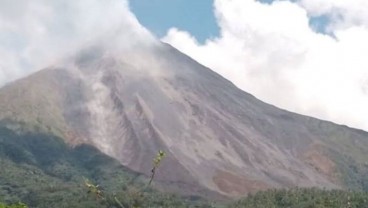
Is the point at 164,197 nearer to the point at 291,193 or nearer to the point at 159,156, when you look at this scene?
the point at 291,193

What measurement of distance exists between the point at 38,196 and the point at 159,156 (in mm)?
167539

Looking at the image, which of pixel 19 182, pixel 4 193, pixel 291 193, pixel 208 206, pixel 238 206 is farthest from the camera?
pixel 19 182

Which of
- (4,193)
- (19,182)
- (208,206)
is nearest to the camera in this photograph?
(208,206)

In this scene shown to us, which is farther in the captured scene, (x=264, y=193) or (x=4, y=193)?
(x=4, y=193)

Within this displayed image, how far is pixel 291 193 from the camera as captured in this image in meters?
156

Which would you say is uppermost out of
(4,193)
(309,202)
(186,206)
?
(309,202)

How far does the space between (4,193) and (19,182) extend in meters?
15.7

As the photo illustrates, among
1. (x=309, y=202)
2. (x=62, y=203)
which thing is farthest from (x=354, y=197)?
(x=62, y=203)

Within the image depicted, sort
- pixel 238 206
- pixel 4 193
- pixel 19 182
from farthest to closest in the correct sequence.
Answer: pixel 19 182 → pixel 4 193 → pixel 238 206

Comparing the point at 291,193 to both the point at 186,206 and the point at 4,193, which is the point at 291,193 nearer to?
the point at 186,206

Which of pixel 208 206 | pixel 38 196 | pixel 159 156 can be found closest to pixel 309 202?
pixel 208 206

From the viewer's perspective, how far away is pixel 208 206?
166250 mm

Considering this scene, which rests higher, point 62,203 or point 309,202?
point 309,202

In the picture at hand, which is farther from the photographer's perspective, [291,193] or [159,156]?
[291,193]
